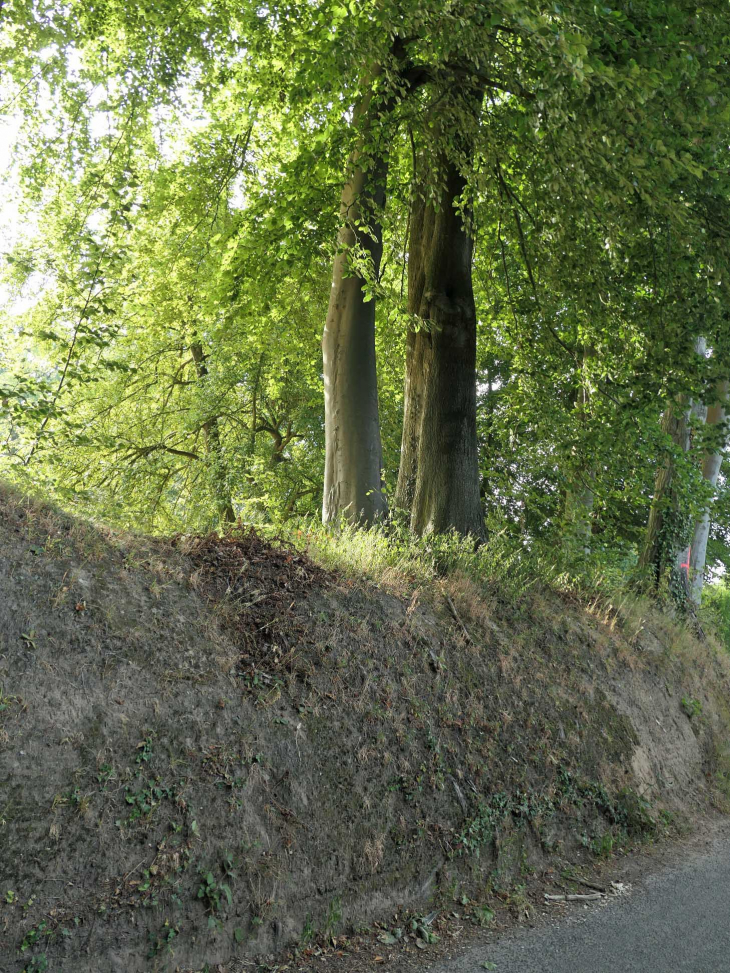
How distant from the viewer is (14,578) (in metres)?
5.57

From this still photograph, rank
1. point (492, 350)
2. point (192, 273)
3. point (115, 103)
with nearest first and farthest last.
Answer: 1. point (115, 103)
2. point (192, 273)
3. point (492, 350)

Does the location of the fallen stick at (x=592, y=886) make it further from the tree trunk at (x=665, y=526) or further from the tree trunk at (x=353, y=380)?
the tree trunk at (x=665, y=526)

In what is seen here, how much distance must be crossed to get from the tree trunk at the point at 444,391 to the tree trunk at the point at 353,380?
1.87 feet

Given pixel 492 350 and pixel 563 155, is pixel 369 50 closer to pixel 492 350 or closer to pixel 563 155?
pixel 563 155

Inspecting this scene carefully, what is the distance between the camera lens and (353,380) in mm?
11750

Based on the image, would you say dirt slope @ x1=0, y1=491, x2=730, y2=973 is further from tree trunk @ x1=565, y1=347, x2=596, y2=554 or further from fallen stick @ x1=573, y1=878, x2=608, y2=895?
A: tree trunk @ x1=565, y1=347, x2=596, y2=554

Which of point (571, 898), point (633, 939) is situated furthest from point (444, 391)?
point (633, 939)

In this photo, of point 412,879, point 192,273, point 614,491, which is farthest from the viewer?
point 192,273

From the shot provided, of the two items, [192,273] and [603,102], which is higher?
[192,273]

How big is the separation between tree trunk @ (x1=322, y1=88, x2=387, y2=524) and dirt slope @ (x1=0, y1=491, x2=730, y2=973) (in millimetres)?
2879

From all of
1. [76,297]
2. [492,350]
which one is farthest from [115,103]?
[492,350]

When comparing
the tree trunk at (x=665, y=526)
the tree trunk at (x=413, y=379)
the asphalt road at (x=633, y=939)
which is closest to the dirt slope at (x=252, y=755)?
the asphalt road at (x=633, y=939)

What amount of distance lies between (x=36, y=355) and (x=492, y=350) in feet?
32.5

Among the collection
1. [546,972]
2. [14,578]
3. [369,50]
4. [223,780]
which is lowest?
[546,972]
